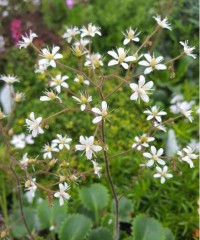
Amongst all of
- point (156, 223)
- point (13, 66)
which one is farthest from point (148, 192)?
point (13, 66)

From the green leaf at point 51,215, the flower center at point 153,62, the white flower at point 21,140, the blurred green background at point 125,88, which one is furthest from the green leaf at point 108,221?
the flower center at point 153,62

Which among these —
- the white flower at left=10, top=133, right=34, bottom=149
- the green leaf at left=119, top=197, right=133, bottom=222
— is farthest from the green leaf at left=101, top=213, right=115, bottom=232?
the white flower at left=10, top=133, right=34, bottom=149

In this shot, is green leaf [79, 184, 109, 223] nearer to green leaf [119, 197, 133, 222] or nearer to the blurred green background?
green leaf [119, 197, 133, 222]

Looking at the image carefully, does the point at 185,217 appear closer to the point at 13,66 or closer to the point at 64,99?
the point at 64,99

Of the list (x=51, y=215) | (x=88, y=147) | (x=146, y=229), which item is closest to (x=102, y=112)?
(x=88, y=147)

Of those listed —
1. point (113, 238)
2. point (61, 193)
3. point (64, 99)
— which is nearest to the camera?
point (61, 193)

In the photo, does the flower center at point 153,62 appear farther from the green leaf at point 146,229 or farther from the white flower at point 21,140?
the white flower at point 21,140
